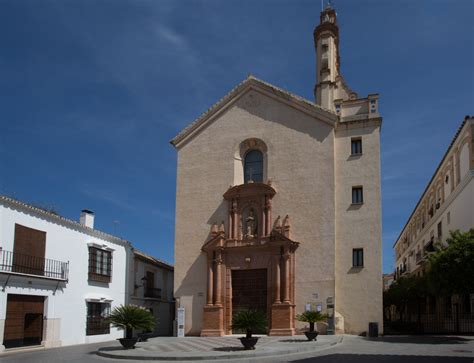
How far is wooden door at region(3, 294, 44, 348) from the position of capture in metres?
21.9

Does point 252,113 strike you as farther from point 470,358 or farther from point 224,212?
point 470,358

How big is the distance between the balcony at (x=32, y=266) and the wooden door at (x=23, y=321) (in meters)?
1.02

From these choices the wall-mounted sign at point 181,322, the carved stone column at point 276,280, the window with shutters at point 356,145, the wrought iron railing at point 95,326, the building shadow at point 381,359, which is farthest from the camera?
the window with shutters at point 356,145

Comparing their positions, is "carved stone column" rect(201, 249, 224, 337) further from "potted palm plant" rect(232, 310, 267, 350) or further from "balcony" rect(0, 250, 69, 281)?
"potted palm plant" rect(232, 310, 267, 350)

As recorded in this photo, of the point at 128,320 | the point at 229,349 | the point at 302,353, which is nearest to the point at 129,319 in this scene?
the point at 128,320

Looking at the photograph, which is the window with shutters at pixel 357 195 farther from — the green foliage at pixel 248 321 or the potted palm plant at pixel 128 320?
the potted palm plant at pixel 128 320

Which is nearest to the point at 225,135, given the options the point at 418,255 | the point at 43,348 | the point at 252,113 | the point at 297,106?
the point at 252,113

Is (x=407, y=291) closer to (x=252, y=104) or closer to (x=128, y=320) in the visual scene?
(x=252, y=104)

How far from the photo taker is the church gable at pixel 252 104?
28.8 metres

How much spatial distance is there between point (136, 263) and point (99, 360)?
15.4m

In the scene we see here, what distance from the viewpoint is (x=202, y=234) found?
97.1ft

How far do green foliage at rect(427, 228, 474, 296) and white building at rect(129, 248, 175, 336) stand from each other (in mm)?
17251

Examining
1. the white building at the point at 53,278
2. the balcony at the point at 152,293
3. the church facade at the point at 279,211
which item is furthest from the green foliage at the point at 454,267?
the balcony at the point at 152,293

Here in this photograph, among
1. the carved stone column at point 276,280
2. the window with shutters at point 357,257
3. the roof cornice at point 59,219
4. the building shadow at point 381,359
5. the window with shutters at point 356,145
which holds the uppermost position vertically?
the window with shutters at point 356,145
